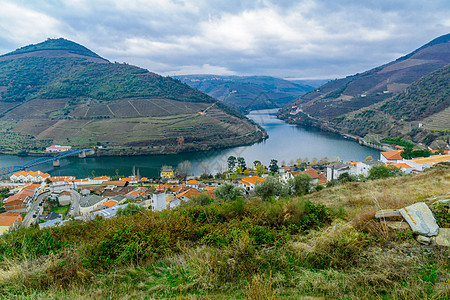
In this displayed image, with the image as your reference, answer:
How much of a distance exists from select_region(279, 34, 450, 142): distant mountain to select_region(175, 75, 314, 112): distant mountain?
11.3 meters

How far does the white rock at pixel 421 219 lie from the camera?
197cm

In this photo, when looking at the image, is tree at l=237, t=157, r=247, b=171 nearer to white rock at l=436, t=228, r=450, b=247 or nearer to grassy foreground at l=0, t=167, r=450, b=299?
grassy foreground at l=0, t=167, r=450, b=299

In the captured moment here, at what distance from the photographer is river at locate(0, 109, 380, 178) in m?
28.2

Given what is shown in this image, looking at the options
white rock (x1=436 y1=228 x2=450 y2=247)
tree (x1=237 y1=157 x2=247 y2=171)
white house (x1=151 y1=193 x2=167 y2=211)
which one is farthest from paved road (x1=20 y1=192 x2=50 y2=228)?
tree (x1=237 y1=157 x2=247 y2=171)

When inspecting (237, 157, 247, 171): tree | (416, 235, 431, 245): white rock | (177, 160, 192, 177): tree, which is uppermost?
(416, 235, 431, 245): white rock

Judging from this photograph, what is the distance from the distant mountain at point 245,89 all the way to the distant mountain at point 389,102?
11.3 meters

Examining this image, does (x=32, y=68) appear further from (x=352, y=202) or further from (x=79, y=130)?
(x=352, y=202)

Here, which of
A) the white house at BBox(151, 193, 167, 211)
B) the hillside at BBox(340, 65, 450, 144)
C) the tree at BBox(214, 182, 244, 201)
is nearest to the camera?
the tree at BBox(214, 182, 244, 201)

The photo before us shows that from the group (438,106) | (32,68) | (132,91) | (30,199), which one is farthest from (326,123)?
(32,68)

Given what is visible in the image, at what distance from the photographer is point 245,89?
8975 cm

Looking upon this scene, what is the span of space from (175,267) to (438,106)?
1932 inches

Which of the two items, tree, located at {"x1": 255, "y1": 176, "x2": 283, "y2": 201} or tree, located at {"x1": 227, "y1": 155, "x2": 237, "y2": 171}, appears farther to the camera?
tree, located at {"x1": 227, "y1": 155, "x2": 237, "y2": 171}

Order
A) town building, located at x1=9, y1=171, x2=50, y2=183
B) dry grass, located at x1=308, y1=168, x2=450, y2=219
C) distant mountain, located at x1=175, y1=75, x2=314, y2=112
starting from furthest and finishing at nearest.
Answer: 1. distant mountain, located at x1=175, y1=75, x2=314, y2=112
2. town building, located at x1=9, y1=171, x2=50, y2=183
3. dry grass, located at x1=308, y1=168, x2=450, y2=219

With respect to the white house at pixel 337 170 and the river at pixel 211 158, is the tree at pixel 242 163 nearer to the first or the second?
the river at pixel 211 158
